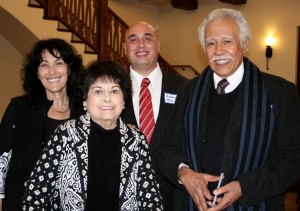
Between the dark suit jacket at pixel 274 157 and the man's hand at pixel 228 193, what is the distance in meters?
0.03

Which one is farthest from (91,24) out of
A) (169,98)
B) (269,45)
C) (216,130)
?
(216,130)

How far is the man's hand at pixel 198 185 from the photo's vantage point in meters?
2.32

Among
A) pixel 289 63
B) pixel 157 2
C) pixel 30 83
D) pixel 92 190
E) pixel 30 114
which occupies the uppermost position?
pixel 157 2

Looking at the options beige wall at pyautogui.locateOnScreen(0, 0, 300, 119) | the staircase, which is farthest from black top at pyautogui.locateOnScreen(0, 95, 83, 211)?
the staircase

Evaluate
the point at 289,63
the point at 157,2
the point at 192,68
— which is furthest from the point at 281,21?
the point at 157,2

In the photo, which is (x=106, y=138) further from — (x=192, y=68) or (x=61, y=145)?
(x=192, y=68)

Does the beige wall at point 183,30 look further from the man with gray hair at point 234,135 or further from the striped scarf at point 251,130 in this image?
the striped scarf at point 251,130

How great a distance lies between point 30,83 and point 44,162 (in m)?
0.87

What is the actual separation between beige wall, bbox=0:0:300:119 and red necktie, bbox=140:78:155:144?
462 centimetres

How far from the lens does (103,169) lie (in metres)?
2.19

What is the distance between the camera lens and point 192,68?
11406 mm

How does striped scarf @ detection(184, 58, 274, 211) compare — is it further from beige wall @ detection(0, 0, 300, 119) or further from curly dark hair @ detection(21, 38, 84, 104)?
beige wall @ detection(0, 0, 300, 119)

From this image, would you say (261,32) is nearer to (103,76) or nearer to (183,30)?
(183,30)

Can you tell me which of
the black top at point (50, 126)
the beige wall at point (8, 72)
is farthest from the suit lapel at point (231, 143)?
the beige wall at point (8, 72)
